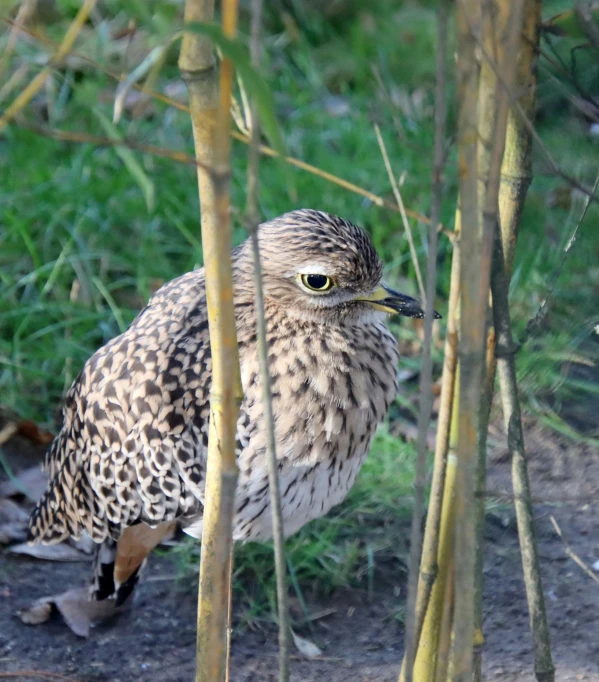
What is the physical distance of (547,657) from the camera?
1720 mm

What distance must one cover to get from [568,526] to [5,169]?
2717 millimetres

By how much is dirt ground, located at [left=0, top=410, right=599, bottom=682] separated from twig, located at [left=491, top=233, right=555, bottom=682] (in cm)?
68

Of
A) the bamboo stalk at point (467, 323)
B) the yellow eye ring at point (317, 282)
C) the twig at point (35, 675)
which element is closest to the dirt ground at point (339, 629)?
the twig at point (35, 675)

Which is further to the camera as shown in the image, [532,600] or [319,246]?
[319,246]

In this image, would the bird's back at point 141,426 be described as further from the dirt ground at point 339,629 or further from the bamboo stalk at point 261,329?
the bamboo stalk at point 261,329

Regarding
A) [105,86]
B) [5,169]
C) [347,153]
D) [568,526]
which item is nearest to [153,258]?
[5,169]

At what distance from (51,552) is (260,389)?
3.71 ft

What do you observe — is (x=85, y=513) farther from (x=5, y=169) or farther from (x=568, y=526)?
(x=5, y=169)

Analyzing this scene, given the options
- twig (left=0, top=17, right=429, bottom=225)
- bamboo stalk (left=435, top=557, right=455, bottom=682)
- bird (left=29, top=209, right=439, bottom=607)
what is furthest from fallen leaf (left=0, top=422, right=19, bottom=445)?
bamboo stalk (left=435, top=557, right=455, bottom=682)

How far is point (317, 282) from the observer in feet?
8.30

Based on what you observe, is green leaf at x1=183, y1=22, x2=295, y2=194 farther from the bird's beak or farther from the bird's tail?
the bird's tail

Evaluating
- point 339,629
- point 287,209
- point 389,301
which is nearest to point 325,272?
point 389,301

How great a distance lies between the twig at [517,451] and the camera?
1.50 metres

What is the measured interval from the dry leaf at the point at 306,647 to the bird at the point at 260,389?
0.31 metres
